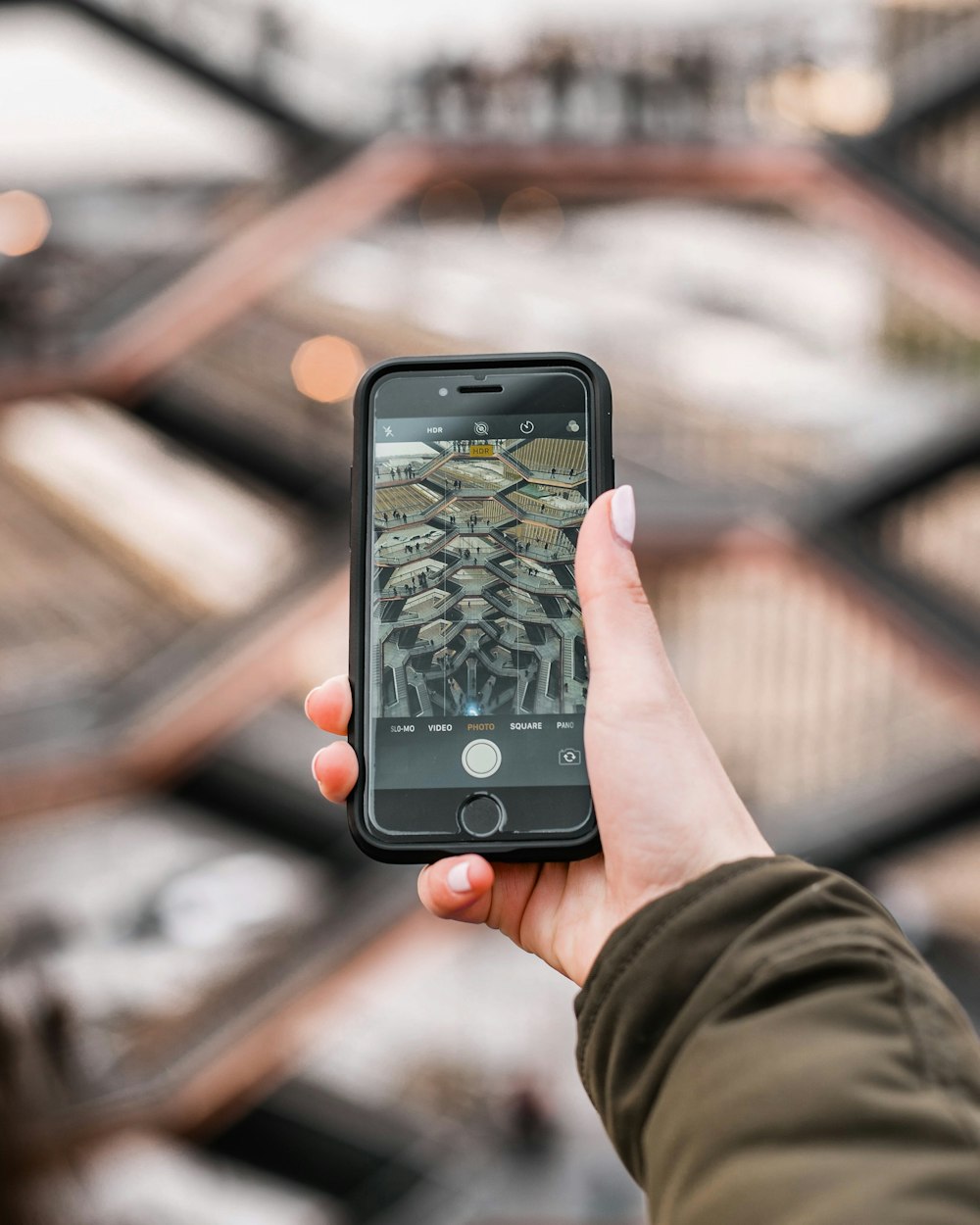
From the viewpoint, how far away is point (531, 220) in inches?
232

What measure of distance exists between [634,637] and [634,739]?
0.10 metres

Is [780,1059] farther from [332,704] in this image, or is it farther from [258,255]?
[258,255]

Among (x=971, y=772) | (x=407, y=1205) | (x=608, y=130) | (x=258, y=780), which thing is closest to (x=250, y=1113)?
(x=407, y=1205)

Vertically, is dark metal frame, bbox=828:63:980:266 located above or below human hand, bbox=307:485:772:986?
above

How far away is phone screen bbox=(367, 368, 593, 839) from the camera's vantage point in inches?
46.2

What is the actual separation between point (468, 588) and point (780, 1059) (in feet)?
2.11

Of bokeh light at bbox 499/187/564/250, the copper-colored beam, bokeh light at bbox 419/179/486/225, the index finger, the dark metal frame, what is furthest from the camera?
bokeh light at bbox 499/187/564/250

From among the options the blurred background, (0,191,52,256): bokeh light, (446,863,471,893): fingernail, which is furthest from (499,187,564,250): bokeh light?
(446,863,471,893): fingernail

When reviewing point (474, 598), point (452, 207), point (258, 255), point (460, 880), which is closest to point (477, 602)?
point (474, 598)

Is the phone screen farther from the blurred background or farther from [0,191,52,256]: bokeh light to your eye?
[0,191,52,256]: bokeh light

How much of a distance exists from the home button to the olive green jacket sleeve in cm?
34

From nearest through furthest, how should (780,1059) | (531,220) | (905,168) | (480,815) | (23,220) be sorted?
(780,1059) → (480,815) → (905,168) → (23,220) → (531,220)

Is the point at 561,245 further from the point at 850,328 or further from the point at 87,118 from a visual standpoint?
the point at 87,118

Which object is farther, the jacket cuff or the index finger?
the index finger
